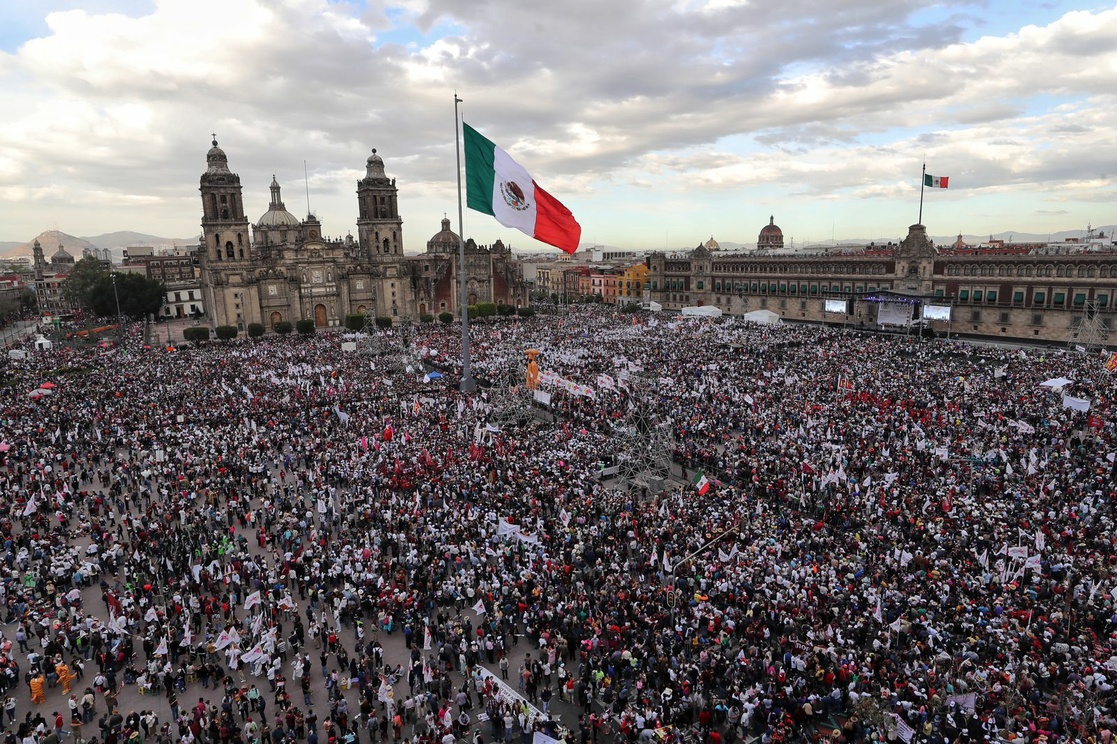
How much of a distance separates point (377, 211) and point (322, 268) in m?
11.4

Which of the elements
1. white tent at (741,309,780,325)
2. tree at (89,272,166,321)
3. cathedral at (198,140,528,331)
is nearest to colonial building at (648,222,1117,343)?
white tent at (741,309,780,325)

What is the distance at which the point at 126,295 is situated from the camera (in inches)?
3017

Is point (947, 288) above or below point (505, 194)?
below

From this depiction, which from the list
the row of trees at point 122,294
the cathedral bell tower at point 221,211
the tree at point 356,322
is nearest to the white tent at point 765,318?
the tree at point 356,322

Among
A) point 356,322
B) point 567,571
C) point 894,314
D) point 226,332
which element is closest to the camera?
point 567,571

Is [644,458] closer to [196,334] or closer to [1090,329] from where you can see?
[1090,329]

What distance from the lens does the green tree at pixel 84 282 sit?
80.6m

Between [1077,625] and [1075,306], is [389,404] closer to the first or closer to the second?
[1077,625]

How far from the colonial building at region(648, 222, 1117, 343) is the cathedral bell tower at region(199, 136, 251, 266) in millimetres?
60330

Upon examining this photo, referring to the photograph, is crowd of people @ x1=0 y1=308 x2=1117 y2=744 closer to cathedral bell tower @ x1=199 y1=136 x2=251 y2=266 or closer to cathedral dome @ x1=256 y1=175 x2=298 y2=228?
Result: cathedral bell tower @ x1=199 y1=136 x2=251 y2=266

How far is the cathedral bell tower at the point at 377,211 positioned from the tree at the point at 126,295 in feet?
87.2

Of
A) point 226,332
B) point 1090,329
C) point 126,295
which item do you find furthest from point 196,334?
point 1090,329

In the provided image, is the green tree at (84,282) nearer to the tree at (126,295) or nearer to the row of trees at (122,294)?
the row of trees at (122,294)

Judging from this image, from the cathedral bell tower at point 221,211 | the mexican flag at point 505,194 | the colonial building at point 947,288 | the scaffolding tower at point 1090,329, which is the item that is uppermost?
the cathedral bell tower at point 221,211
